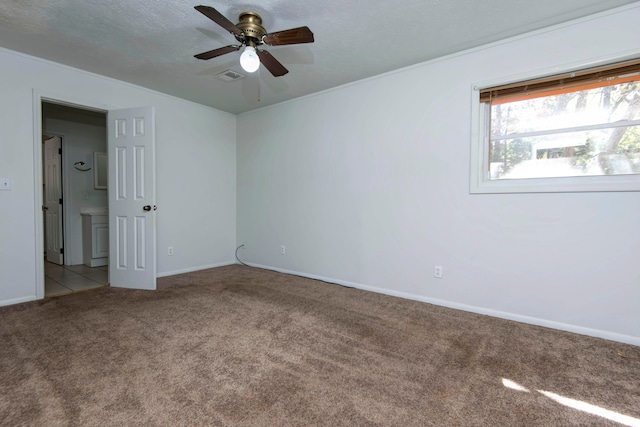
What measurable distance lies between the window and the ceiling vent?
101 inches

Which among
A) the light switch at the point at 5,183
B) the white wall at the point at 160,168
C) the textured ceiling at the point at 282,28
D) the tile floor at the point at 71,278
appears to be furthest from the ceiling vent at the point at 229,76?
the tile floor at the point at 71,278

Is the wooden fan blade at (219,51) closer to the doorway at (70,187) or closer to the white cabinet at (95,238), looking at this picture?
the doorway at (70,187)

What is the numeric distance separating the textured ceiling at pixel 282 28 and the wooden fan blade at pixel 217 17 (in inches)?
10.0

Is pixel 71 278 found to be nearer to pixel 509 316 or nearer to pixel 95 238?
pixel 95 238

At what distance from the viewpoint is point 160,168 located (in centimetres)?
412

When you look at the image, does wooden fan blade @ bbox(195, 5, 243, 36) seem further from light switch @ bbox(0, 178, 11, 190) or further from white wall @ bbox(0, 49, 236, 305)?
light switch @ bbox(0, 178, 11, 190)

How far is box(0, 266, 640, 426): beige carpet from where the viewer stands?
1.49 metres

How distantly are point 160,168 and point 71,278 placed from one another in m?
1.94

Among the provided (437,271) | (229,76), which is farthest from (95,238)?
(437,271)

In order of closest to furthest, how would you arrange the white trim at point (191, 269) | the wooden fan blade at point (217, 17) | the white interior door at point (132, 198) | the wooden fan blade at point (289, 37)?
1. the wooden fan blade at point (217, 17)
2. the wooden fan blade at point (289, 37)
3. the white interior door at point (132, 198)
4. the white trim at point (191, 269)

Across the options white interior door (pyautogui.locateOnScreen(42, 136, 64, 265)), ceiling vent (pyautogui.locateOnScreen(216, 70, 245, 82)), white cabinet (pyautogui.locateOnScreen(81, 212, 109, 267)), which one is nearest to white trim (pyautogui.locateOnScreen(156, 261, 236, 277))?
white cabinet (pyautogui.locateOnScreen(81, 212, 109, 267))

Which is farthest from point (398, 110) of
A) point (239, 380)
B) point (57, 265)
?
point (57, 265)

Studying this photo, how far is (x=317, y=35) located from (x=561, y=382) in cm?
309

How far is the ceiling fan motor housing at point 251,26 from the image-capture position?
2223 mm
